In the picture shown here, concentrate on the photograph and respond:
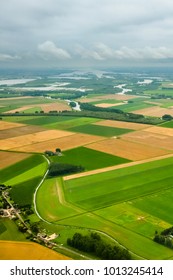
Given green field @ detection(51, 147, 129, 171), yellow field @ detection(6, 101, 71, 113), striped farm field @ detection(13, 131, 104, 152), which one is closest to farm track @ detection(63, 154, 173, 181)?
green field @ detection(51, 147, 129, 171)

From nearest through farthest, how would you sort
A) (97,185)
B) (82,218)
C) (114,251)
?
(114,251)
(82,218)
(97,185)

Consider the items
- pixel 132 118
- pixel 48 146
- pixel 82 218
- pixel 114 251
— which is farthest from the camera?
pixel 132 118

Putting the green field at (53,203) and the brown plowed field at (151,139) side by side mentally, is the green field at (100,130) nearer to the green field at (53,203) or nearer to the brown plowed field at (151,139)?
the brown plowed field at (151,139)

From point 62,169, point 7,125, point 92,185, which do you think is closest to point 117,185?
point 92,185

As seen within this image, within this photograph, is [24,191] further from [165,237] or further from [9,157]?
[165,237]

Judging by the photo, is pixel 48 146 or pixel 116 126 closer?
pixel 48 146

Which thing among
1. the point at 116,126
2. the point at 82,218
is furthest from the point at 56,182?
the point at 116,126

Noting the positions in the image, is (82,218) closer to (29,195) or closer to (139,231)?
(139,231)

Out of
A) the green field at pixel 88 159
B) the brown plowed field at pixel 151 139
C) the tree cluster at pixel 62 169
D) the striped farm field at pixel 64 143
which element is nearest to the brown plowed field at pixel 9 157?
the striped farm field at pixel 64 143
